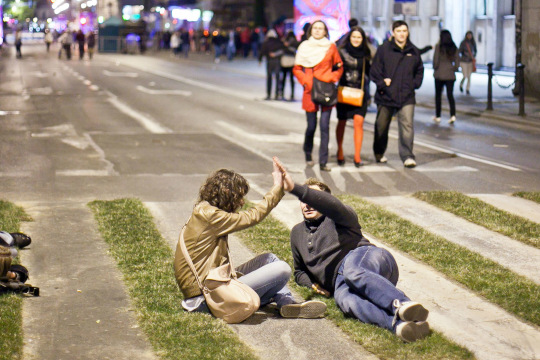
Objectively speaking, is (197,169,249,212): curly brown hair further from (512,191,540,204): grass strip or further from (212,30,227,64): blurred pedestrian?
(212,30,227,64): blurred pedestrian

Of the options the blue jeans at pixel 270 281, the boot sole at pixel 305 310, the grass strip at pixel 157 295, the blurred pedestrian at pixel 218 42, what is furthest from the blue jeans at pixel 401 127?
the blurred pedestrian at pixel 218 42

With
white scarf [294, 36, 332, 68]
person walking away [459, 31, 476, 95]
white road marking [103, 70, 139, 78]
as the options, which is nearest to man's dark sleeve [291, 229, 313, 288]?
white scarf [294, 36, 332, 68]

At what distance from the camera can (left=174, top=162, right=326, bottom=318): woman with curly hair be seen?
564 cm

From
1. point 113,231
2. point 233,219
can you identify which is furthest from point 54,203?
point 233,219

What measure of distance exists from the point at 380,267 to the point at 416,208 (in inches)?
147

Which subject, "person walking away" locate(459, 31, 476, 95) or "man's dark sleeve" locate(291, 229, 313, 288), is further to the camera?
"person walking away" locate(459, 31, 476, 95)

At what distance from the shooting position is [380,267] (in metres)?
5.84

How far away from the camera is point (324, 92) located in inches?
453

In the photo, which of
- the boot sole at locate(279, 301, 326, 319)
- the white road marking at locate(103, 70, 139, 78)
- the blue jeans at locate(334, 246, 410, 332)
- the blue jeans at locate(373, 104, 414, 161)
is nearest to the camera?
the blue jeans at locate(334, 246, 410, 332)

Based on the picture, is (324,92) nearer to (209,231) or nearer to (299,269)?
(299,269)

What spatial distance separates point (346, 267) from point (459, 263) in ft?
5.61

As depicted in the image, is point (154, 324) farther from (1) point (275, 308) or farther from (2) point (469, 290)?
(2) point (469, 290)

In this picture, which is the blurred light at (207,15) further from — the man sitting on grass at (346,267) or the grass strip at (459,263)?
the man sitting on grass at (346,267)

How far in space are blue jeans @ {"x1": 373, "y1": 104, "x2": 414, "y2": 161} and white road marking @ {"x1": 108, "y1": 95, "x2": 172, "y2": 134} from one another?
198 inches
